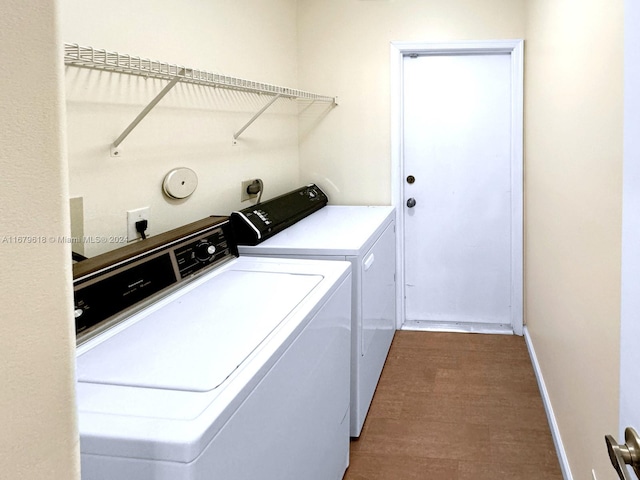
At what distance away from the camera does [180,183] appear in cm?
230

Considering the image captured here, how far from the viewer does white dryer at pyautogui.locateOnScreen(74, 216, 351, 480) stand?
101 centimetres

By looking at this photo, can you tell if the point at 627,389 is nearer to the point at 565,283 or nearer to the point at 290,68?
the point at 565,283

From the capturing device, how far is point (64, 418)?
0.60m

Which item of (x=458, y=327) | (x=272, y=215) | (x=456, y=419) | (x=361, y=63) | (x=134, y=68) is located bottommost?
(x=456, y=419)

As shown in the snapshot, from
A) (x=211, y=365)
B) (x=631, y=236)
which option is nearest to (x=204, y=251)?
(x=211, y=365)

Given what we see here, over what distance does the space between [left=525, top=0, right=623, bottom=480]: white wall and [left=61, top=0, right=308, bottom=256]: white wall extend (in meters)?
1.44

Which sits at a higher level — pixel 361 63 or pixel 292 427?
pixel 361 63

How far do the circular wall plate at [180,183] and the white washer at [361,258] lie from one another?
33cm

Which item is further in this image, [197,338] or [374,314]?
[374,314]

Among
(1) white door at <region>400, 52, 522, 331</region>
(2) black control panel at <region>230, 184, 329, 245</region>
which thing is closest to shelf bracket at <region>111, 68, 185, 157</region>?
(2) black control panel at <region>230, 184, 329, 245</region>

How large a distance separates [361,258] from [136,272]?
106 cm

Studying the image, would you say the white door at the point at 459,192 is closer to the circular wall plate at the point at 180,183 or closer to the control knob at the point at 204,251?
the circular wall plate at the point at 180,183

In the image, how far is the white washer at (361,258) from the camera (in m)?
2.46

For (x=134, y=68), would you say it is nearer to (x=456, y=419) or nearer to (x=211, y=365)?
(x=211, y=365)
